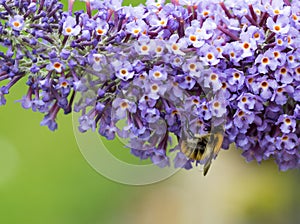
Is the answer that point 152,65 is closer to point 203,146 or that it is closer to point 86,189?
point 203,146

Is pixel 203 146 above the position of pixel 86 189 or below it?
above

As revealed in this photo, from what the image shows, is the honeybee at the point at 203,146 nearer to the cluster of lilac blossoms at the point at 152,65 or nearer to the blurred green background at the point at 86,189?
the cluster of lilac blossoms at the point at 152,65

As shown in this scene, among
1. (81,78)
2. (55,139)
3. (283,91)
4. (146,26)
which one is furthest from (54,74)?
(55,139)

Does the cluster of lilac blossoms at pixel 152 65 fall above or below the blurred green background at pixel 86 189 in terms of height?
above

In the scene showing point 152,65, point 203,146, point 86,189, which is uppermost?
point 152,65

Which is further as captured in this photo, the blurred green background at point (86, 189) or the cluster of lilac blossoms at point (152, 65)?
the blurred green background at point (86, 189)

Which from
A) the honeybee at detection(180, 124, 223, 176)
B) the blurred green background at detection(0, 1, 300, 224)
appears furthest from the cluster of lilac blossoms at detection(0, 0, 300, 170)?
the blurred green background at detection(0, 1, 300, 224)

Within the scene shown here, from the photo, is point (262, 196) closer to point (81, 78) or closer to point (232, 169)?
point (232, 169)

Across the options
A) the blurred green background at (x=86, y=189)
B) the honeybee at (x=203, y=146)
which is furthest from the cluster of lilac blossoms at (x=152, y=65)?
the blurred green background at (x=86, y=189)

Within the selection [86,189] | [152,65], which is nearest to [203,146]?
[152,65]
